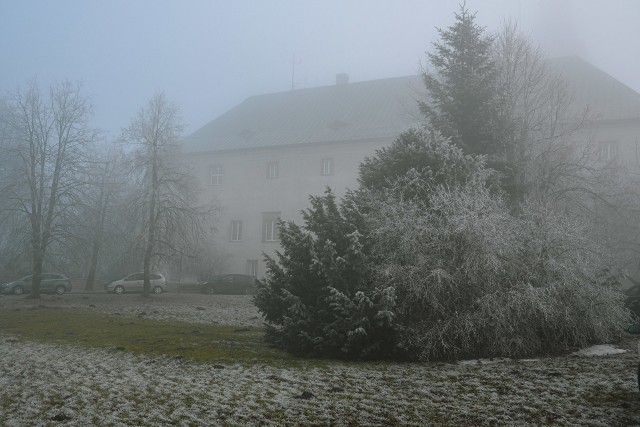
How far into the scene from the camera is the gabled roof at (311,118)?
49.2 meters

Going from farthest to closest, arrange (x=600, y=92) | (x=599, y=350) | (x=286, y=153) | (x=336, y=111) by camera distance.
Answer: (x=336, y=111)
(x=286, y=153)
(x=600, y=92)
(x=599, y=350)

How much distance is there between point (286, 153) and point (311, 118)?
195 inches

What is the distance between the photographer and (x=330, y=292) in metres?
11.8

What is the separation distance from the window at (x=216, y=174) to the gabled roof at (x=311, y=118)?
1837 mm

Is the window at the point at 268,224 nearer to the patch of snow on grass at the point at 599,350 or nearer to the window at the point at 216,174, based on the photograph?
the window at the point at 216,174

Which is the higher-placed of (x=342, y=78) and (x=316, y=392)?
(x=342, y=78)

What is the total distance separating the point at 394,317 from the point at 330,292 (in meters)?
1.38

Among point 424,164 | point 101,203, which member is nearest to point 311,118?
point 101,203

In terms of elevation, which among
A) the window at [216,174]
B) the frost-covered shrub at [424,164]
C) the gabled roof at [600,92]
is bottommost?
the frost-covered shrub at [424,164]

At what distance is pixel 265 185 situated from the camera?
170 ft

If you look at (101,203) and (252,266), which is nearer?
(101,203)

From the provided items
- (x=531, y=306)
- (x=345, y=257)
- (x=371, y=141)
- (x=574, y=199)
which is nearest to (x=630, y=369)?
(x=531, y=306)

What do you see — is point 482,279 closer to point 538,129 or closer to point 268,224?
point 538,129

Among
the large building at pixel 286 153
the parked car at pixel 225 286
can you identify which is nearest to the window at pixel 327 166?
the large building at pixel 286 153
